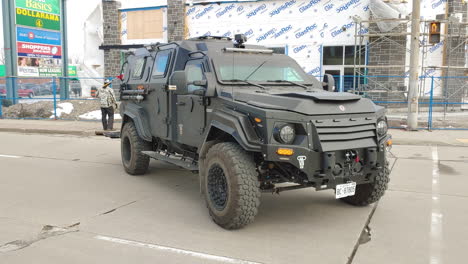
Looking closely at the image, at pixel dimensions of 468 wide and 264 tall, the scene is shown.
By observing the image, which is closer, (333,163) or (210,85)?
(333,163)

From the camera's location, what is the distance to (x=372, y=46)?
18797 mm

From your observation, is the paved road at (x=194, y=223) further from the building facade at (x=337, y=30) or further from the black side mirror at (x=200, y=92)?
the building facade at (x=337, y=30)

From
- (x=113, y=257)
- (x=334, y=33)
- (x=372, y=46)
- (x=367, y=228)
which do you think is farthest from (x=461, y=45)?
(x=113, y=257)

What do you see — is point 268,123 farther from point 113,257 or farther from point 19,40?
point 19,40

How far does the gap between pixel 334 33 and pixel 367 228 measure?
15.6m

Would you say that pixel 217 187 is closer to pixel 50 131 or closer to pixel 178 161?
pixel 178 161

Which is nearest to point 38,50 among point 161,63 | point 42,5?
point 42,5

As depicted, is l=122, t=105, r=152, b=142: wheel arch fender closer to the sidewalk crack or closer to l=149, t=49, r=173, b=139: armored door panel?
l=149, t=49, r=173, b=139: armored door panel

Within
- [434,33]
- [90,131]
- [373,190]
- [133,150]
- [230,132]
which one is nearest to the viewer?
[230,132]

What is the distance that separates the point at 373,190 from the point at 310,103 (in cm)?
170

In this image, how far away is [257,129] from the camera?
494 cm

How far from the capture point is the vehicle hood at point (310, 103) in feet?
15.9

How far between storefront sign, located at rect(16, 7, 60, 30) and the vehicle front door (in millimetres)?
16960

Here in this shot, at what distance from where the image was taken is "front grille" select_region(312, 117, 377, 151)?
4.77 metres
